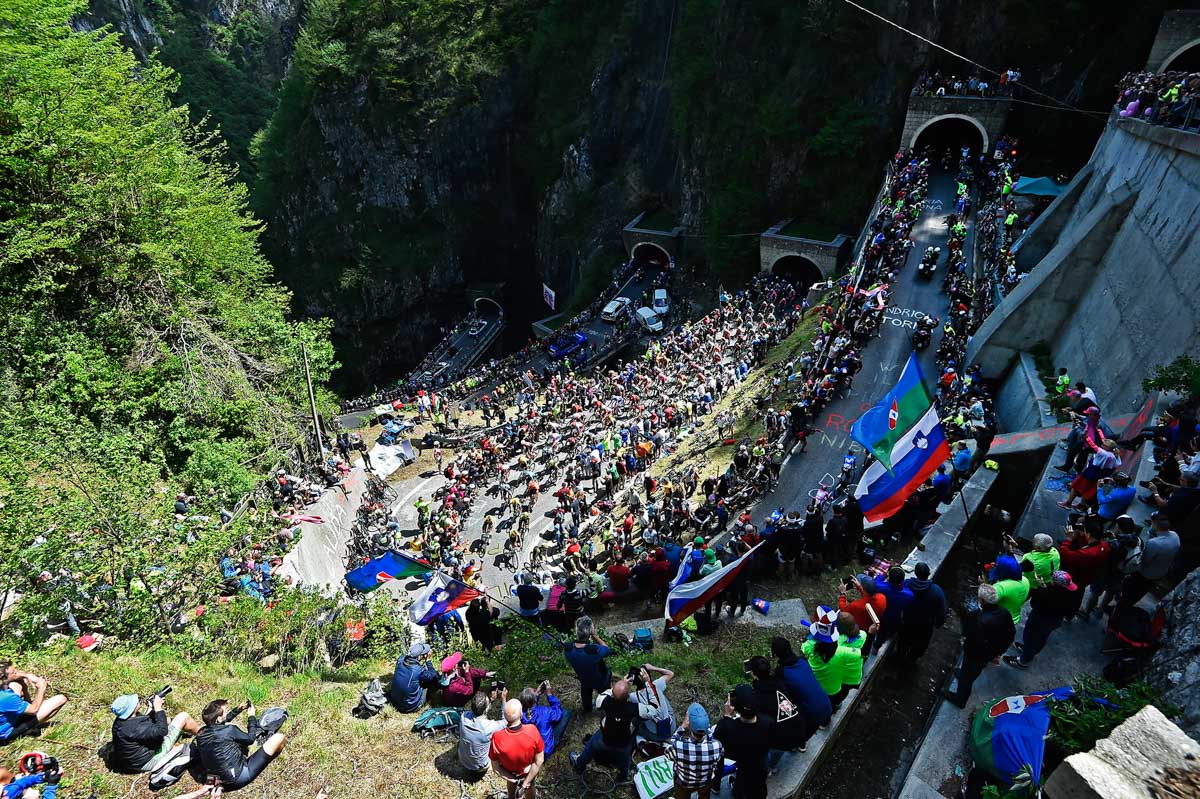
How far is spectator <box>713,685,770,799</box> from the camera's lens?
5762 mm

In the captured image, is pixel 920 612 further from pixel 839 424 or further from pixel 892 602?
pixel 839 424

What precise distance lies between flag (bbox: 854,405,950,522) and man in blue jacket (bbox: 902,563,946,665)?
260 centimetres

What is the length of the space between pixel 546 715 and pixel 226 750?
138 inches

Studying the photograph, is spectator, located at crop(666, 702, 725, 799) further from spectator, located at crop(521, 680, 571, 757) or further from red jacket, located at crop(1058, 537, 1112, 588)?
red jacket, located at crop(1058, 537, 1112, 588)

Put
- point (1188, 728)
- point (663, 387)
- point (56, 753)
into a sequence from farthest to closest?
1. point (663, 387)
2. point (56, 753)
3. point (1188, 728)

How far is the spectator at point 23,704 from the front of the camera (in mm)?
7250

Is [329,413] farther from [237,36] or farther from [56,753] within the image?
[237,36]

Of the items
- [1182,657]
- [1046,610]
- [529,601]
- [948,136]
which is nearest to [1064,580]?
[1046,610]

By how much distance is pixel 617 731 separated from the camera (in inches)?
265

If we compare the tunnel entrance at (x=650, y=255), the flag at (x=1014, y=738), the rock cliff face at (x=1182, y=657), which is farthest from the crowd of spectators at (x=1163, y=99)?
the tunnel entrance at (x=650, y=255)

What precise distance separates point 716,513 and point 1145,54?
27.9 m

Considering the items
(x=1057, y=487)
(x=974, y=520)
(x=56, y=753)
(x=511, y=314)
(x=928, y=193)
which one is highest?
(x=928, y=193)

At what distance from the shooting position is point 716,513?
587 inches

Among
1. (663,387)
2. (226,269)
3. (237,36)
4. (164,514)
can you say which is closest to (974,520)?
(164,514)
